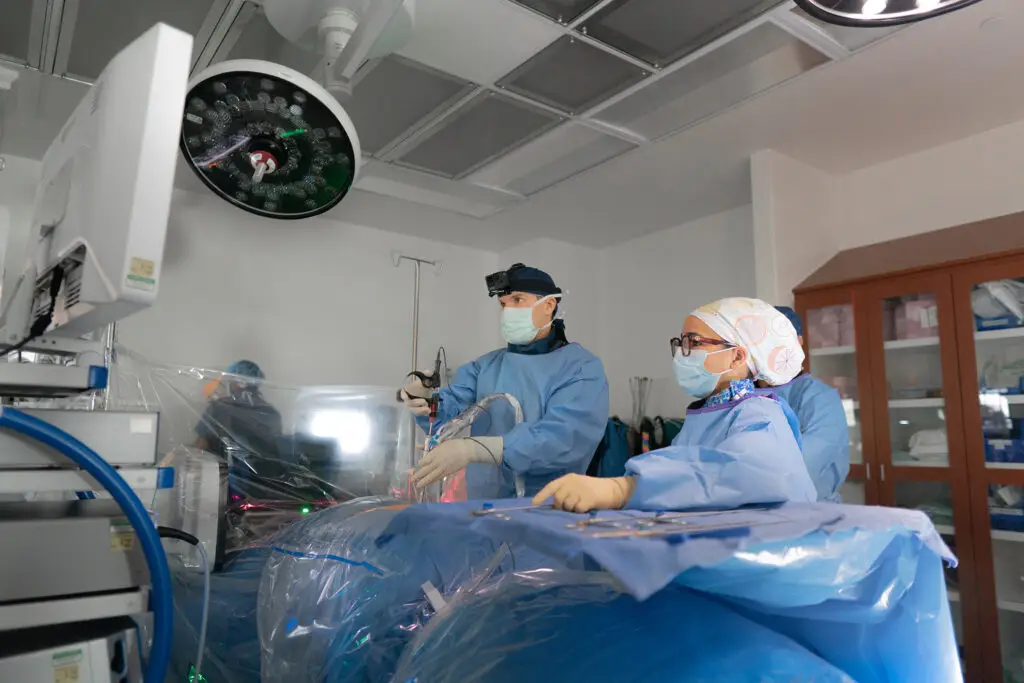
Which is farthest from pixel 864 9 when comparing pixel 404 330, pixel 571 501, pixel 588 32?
pixel 404 330

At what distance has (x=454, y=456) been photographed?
182 centimetres

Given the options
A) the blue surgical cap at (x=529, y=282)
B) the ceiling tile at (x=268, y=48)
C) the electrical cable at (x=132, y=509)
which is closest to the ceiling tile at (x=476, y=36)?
the ceiling tile at (x=268, y=48)

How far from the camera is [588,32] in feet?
7.86

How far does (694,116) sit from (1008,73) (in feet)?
4.01

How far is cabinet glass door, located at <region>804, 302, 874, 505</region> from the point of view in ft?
10.9

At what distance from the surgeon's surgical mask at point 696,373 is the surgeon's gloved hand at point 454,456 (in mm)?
554

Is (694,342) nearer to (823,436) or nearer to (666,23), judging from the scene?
(823,436)

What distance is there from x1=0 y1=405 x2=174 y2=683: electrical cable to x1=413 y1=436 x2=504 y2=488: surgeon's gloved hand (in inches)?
33.7

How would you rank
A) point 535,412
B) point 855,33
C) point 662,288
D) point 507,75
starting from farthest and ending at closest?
point 662,288 → point 507,75 → point 855,33 → point 535,412

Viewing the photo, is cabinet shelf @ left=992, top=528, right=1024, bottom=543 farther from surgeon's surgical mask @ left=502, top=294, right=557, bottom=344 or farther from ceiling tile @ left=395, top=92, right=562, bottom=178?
ceiling tile @ left=395, top=92, right=562, bottom=178

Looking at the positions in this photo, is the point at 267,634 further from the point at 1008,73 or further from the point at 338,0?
the point at 1008,73

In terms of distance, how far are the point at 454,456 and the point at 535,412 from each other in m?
0.45

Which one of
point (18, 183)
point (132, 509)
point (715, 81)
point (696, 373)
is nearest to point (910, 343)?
point (715, 81)

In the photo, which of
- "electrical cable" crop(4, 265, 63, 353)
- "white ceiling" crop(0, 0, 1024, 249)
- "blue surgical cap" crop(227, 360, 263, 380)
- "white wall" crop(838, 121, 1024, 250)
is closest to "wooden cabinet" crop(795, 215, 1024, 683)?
"white wall" crop(838, 121, 1024, 250)
